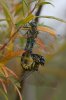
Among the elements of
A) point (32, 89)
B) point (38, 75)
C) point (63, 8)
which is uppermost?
point (63, 8)

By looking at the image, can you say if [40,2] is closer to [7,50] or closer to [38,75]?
[7,50]

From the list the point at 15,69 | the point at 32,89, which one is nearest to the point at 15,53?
the point at 15,69

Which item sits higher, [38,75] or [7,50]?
[7,50]

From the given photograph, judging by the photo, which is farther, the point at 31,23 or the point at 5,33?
the point at 5,33

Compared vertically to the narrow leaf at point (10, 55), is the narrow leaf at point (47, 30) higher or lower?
higher

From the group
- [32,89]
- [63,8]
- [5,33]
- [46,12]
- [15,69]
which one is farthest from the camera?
[32,89]

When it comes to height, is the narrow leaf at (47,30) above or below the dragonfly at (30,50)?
above

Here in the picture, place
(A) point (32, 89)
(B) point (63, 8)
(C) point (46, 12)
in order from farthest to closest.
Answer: (A) point (32, 89) → (B) point (63, 8) → (C) point (46, 12)

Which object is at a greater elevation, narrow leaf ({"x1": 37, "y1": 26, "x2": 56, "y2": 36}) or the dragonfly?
narrow leaf ({"x1": 37, "y1": 26, "x2": 56, "y2": 36})

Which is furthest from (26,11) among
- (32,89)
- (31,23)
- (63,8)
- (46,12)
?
(32,89)

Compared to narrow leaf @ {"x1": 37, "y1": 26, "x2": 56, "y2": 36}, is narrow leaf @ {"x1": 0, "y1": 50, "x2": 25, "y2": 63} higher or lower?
narrow leaf @ {"x1": 37, "y1": 26, "x2": 56, "y2": 36}
